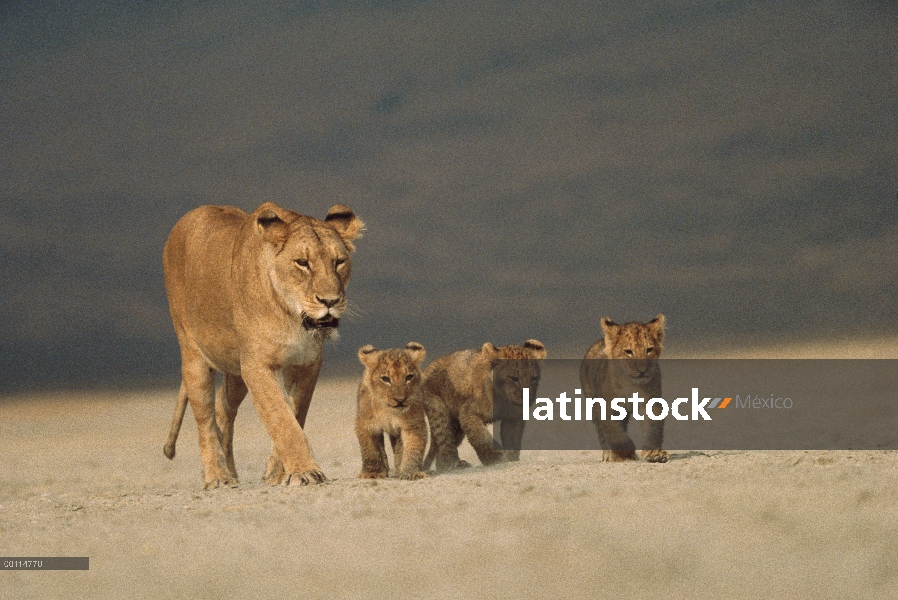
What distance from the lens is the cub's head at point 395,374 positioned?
10.3 meters

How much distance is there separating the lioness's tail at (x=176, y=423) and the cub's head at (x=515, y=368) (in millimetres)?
3505

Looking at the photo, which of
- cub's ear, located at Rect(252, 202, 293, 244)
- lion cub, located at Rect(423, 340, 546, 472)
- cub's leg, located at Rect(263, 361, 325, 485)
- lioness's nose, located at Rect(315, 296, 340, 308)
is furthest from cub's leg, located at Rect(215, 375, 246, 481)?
lioness's nose, located at Rect(315, 296, 340, 308)

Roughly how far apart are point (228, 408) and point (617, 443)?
4.27m

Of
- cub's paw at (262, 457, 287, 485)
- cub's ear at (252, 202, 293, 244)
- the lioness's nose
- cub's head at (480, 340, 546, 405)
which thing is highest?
cub's ear at (252, 202, 293, 244)

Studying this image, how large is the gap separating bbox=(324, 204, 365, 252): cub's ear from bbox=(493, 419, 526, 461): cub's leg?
2.70 metres

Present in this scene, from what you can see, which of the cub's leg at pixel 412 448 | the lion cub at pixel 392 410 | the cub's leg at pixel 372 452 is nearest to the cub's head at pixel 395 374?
the lion cub at pixel 392 410

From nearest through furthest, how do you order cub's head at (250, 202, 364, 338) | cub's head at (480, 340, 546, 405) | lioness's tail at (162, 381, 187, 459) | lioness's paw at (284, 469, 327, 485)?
lioness's paw at (284, 469, 327, 485), cub's head at (250, 202, 364, 338), cub's head at (480, 340, 546, 405), lioness's tail at (162, 381, 187, 459)

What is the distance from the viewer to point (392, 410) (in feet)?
34.1

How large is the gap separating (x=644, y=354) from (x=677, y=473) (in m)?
1.89

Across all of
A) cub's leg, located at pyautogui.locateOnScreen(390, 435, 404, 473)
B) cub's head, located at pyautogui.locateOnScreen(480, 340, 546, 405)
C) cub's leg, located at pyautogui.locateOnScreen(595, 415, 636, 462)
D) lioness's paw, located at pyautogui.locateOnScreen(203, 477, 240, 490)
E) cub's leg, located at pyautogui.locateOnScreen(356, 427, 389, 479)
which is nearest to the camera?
cub's leg, located at pyautogui.locateOnScreen(595, 415, 636, 462)

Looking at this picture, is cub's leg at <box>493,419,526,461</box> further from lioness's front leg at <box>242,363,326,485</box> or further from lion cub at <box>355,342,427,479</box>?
lioness's front leg at <box>242,363,326,485</box>

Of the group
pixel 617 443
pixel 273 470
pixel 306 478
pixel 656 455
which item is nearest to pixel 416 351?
pixel 273 470

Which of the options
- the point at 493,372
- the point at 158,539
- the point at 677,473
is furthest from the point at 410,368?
the point at 158,539

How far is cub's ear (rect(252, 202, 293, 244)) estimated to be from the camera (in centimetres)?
967
